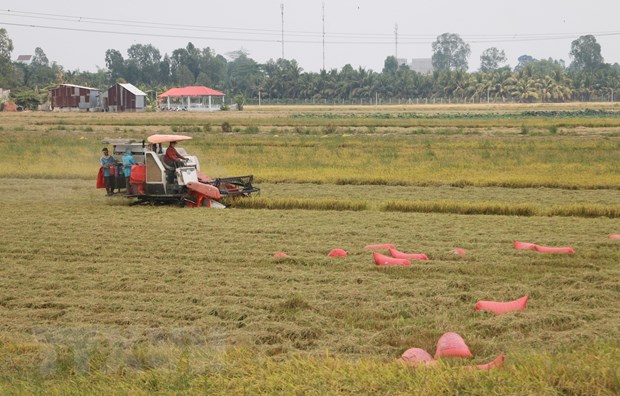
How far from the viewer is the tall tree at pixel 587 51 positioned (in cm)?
16375

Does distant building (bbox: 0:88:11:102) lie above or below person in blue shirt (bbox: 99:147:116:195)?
above

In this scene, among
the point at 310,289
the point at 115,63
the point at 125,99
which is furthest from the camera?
the point at 115,63

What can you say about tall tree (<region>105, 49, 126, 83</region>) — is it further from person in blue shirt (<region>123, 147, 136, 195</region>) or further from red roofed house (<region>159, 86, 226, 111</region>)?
person in blue shirt (<region>123, 147, 136, 195</region>)

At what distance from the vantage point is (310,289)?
10320 millimetres

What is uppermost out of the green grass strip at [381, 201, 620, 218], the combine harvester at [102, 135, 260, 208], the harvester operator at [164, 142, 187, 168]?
the harvester operator at [164, 142, 187, 168]

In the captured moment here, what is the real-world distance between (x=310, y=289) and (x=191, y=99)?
3827 inches

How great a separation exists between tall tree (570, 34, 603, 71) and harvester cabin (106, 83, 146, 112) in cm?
9963

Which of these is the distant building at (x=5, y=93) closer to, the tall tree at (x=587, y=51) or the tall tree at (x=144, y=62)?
the tall tree at (x=144, y=62)

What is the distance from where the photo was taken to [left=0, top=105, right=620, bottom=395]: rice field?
262 inches

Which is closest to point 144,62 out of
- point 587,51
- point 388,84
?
point 388,84

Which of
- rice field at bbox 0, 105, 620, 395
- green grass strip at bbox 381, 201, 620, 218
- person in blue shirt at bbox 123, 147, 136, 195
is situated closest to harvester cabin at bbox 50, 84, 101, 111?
rice field at bbox 0, 105, 620, 395

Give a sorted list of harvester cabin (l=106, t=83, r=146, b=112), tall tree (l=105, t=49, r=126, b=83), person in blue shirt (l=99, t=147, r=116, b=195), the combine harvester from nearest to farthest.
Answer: the combine harvester
person in blue shirt (l=99, t=147, r=116, b=195)
harvester cabin (l=106, t=83, r=146, b=112)
tall tree (l=105, t=49, r=126, b=83)

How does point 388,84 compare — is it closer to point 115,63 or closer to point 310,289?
point 115,63

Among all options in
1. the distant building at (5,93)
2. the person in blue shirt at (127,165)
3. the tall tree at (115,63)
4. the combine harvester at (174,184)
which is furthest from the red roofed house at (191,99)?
the combine harvester at (174,184)
